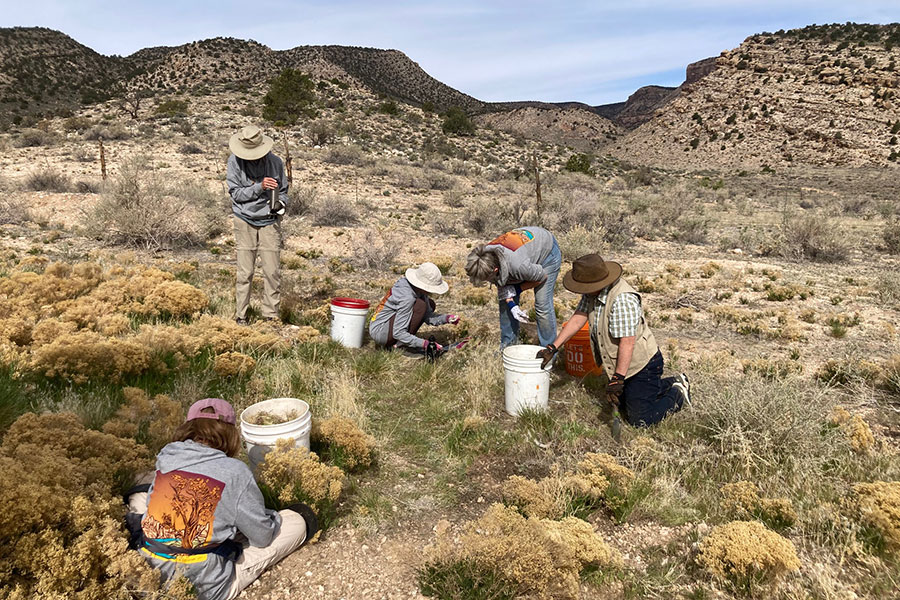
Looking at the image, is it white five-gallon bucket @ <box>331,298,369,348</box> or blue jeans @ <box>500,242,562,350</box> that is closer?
blue jeans @ <box>500,242,562,350</box>

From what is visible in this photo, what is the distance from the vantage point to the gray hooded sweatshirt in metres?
2.16

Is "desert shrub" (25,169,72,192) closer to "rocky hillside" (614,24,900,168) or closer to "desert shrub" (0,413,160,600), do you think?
"desert shrub" (0,413,160,600)

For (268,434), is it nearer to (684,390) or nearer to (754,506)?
(754,506)

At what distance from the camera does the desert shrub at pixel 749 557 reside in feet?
7.72

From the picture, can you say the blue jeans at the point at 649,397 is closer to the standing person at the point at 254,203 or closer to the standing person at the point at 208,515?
the standing person at the point at 208,515

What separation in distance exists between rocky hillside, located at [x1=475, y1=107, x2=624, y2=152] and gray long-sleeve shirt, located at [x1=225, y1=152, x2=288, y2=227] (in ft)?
204

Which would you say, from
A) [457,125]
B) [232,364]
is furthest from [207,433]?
[457,125]

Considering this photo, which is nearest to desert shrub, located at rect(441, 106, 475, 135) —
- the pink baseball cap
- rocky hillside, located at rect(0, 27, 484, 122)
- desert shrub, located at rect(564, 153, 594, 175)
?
desert shrub, located at rect(564, 153, 594, 175)

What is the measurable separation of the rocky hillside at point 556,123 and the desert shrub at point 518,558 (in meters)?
65.3

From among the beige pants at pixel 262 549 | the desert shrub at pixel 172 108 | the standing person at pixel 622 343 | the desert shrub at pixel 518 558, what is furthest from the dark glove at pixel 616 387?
the desert shrub at pixel 172 108

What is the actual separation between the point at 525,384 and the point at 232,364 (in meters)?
2.38

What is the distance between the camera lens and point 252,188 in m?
5.42

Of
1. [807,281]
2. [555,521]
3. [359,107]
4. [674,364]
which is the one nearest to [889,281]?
[807,281]

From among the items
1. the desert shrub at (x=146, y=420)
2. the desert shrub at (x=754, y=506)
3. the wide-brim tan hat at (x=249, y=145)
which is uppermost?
the wide-brim tan hat at (x=249, y=145)
